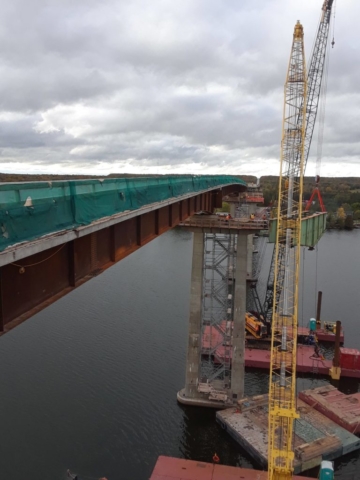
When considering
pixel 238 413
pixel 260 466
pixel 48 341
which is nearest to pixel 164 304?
pixel 48 341

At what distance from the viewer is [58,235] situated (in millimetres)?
7973

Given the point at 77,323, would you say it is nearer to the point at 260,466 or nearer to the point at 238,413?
the point at 238,413

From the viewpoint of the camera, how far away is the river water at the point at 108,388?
21.8 metres

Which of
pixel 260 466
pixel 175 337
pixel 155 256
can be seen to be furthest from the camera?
pixel 155 256

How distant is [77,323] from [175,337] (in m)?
9.28

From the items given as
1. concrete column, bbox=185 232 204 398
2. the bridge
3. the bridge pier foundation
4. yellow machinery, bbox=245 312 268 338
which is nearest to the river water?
the bridge pier foundation

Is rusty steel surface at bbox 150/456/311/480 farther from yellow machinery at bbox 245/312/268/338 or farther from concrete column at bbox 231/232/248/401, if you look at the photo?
yellow machinery at bbox 245/312/268/338

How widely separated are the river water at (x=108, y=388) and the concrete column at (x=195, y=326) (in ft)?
5.19

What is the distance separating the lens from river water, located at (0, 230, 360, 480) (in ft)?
71.6

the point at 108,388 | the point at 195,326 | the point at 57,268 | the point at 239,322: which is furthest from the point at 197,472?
the point at 57,268

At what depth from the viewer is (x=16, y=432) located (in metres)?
23.0

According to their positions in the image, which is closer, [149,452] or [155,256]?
[149,452]

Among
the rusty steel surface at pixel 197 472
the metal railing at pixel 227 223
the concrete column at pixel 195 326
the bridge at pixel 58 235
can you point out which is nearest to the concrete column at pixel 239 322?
the metal railing at pixel 227 223

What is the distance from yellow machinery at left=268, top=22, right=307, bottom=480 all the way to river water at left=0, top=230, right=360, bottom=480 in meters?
3.17
